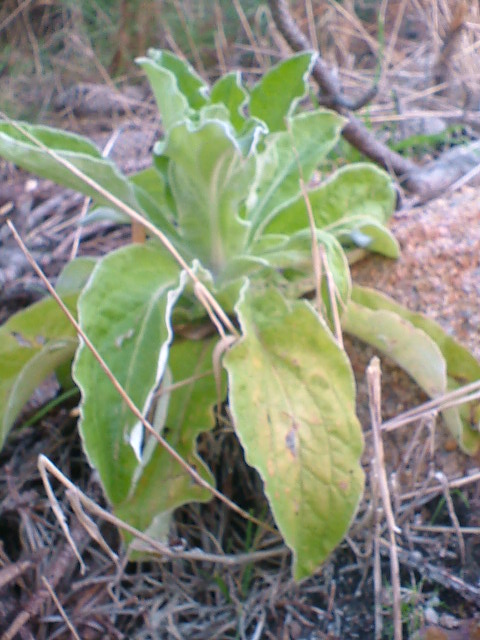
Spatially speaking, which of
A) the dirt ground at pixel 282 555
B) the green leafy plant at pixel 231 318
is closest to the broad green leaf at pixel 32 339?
the green leafy plant at pixel 231 318

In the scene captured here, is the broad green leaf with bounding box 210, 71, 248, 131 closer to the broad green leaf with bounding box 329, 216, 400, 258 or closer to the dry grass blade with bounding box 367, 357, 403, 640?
the broad green leaf with bounding box 329, 216, 400, 258

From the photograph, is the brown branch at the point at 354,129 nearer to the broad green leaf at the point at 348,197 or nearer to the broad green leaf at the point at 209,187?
the broad green leaf at the point at 348,197

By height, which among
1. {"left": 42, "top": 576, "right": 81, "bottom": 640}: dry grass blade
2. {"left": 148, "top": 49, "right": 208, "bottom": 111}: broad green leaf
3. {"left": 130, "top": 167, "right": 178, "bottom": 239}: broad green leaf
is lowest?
{"left": 42, "top": 576, "right": 81, "bottom": 640}: dry grass blade

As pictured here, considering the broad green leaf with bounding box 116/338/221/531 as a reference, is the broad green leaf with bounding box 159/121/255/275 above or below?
above

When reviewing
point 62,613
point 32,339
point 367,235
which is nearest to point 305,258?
point 367,235

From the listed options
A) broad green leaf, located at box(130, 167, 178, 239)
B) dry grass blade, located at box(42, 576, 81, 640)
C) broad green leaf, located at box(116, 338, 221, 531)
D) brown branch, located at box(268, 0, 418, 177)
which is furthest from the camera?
brown branch, located at box(268, 0, 418, 177)

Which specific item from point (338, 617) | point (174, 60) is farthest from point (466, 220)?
point (338, 617)

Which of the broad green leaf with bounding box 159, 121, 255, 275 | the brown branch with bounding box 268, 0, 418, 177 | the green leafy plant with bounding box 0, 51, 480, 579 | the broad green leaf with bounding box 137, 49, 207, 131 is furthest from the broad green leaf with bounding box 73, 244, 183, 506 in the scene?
the brown branch with bounding box 268, 0, 418, 177

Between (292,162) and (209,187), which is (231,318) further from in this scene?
(292,162)
